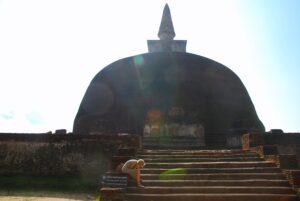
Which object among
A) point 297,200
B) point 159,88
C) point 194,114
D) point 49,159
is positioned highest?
point 159,88

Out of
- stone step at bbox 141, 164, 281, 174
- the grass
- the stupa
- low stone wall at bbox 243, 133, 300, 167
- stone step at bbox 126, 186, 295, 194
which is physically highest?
the stupa

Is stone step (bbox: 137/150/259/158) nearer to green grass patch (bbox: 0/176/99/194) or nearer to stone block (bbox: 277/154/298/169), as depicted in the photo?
stone block (bbox: 277/154/298/169)

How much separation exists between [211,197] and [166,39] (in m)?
22.4

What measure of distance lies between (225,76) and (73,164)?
1054cm

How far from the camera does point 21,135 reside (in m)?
9.41

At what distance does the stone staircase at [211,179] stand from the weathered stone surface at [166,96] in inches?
256

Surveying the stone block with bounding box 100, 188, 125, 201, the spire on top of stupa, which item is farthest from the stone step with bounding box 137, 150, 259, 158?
the spire on top of stupa

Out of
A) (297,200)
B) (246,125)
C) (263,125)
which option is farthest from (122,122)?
(297,200)

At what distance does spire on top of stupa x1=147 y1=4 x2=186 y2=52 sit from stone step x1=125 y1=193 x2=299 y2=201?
71.5 ft

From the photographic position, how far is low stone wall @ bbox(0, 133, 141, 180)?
29.5 ft

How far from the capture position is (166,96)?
50.5 feet

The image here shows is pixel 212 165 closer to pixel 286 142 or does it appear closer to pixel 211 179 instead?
pixel 211 179

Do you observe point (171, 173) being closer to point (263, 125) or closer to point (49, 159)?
point (49, 159)

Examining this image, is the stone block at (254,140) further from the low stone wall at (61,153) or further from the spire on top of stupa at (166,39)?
the spire on top of stupa at (166,39)
